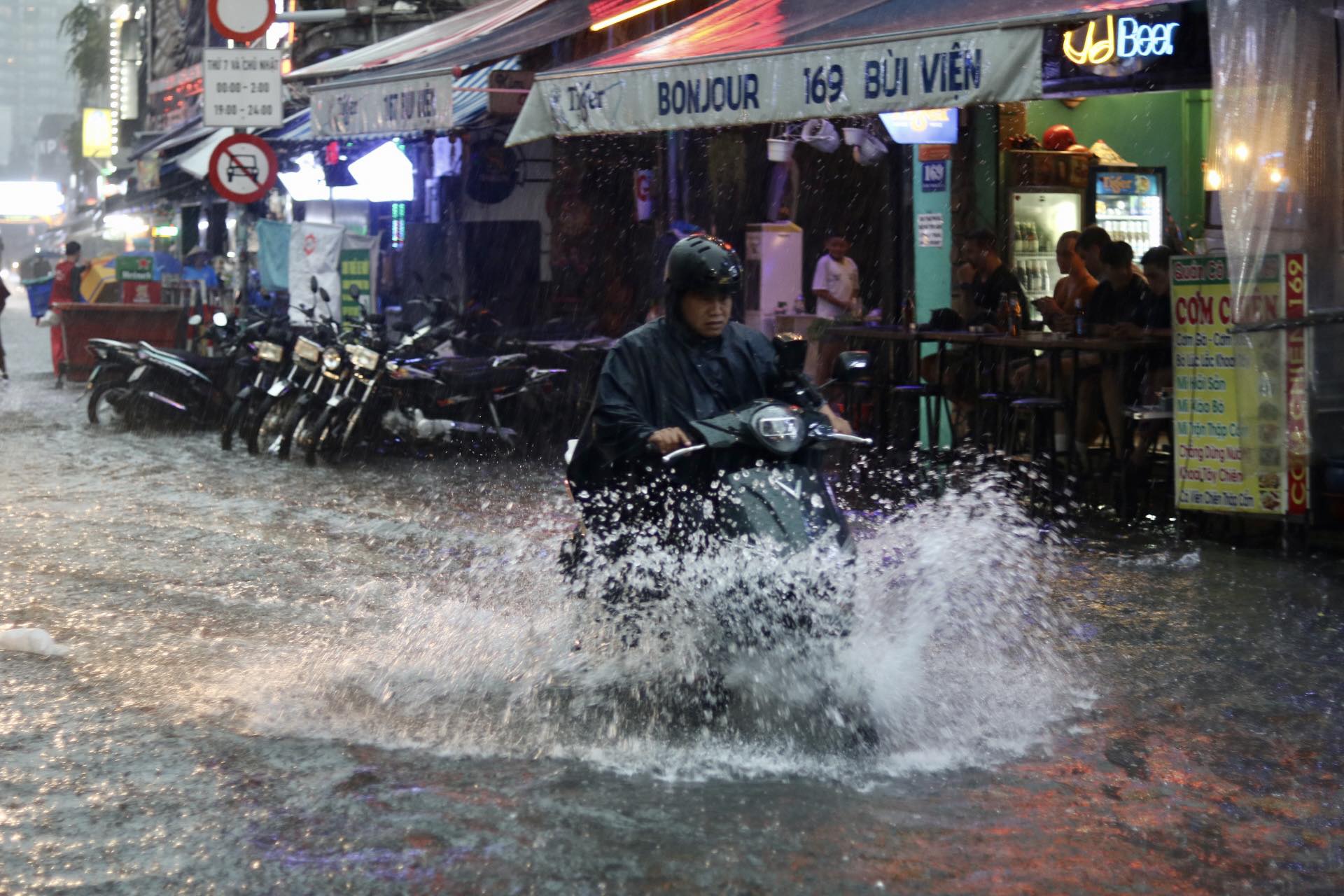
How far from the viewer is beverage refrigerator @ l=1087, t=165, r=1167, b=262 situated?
1493cm

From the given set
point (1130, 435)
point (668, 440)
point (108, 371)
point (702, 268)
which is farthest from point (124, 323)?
point (668, 440)

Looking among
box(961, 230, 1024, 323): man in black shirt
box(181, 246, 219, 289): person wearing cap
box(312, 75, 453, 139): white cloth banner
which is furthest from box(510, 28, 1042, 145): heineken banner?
box(181, 246, 219, 289): person wearing cap

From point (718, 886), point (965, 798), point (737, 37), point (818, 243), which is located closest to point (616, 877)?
point (718, 886)

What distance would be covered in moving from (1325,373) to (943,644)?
140 inches

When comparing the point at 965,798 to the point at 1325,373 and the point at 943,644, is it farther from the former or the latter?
the point at 1325,373

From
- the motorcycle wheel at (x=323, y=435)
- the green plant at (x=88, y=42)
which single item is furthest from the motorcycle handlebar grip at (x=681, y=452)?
the green plant at (x=88, y=42)

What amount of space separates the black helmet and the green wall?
11.1m

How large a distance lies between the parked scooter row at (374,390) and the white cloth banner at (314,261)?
17.1ft

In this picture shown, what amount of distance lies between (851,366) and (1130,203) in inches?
423

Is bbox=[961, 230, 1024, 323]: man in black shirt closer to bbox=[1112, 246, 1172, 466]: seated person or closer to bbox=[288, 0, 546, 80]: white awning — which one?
bbox=[1112, 246, 1172, 466]: seated person

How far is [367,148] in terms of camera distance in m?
19.9

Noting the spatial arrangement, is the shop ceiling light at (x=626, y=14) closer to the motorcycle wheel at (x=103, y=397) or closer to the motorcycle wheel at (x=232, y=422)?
the motorcycle wheel at (x=232, y=422)

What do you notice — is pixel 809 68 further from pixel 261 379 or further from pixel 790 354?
pixel 261 379

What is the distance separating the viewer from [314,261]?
A: 20.8 meters
